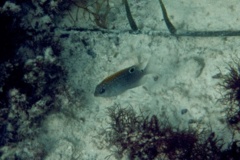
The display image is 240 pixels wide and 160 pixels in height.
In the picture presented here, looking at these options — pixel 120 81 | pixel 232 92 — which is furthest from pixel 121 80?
pixel 232 92

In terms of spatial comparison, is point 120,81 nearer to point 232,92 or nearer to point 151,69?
point 151,69

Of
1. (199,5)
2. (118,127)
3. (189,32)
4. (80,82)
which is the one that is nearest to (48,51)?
(80,82)

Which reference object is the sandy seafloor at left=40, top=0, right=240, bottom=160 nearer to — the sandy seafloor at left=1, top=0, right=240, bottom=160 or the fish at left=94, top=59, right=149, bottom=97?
the sandy seafloor at left=1, top=0, right=240, bottom=160

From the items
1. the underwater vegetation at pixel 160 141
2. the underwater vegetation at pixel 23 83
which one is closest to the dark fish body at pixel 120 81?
the underwater vegetation at pixel 160 141

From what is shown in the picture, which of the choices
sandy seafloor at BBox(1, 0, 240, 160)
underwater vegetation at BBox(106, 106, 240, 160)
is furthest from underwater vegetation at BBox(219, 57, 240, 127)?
underwater vegetation at BBox(106, 106, 240, 160)

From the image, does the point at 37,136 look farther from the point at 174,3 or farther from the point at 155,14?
the point at 174,3
